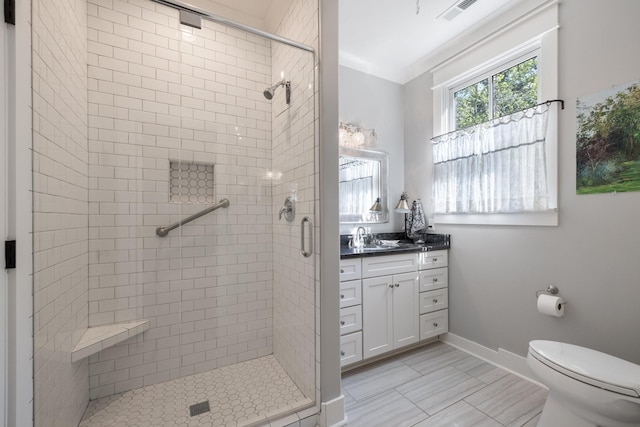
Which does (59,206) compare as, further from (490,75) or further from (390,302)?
(490,75)

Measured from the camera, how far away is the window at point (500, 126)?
6.08 feet

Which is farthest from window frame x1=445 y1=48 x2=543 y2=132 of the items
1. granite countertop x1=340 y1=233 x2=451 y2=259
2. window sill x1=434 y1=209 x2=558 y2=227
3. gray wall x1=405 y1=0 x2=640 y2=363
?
granite countertop x1=340 y1=233 x2=451 y2=259

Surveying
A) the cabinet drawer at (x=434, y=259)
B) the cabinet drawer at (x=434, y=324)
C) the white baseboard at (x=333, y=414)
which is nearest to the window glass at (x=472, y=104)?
the cabinet drawer at (x=434, y=259)

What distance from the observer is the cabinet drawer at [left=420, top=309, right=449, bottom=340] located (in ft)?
7.68

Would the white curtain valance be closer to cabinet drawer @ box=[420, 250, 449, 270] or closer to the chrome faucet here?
cabinet drawer @ box=[420, 250, 449, 270]

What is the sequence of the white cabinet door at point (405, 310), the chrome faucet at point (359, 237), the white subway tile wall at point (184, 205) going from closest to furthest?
the white subway tile wall at point (184, 205) < the white cabinet door at point (405, 310) < the chrome faucet at point (359, 237)

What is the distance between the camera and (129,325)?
1.67 metres

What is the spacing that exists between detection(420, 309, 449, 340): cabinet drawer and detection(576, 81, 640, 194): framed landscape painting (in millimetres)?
1457

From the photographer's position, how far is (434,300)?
7.96ft

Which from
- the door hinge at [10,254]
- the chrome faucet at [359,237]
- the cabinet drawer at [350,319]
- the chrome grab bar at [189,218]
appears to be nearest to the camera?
the door hinge at [10,254]

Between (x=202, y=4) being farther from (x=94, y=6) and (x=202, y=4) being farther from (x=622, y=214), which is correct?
(x=622, y=214)

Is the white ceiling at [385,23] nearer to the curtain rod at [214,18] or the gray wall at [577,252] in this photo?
the curtain rod at [214,18]

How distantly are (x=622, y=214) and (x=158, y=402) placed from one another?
3.03 meters

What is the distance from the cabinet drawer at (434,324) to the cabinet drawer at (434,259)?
0.44 meters
